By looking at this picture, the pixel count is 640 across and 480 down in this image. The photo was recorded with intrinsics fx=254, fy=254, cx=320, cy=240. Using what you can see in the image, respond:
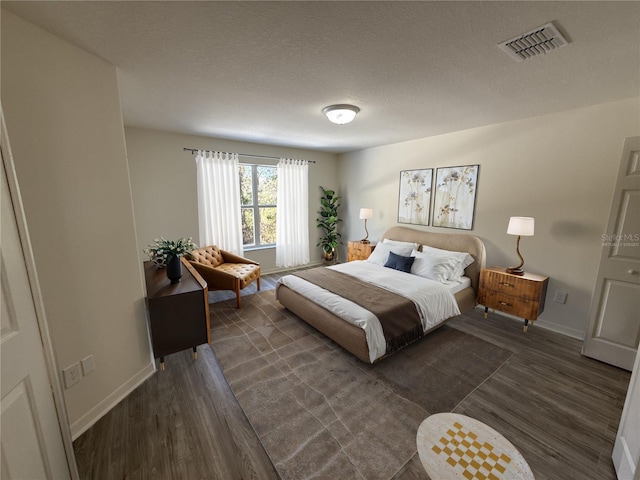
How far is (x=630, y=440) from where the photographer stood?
4.44ft

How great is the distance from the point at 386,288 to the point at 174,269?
87.0 inches

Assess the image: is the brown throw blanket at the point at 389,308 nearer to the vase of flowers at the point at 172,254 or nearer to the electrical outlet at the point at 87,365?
the vase of flowers at the point at 172,254

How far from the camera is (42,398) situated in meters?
1.09

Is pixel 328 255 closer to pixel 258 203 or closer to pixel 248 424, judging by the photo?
pixel 258 203

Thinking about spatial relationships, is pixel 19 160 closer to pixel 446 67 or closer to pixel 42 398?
pixel 42 398

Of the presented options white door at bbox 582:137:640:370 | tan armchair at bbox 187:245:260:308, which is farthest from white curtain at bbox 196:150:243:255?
white door at bbox 582:137:640:370

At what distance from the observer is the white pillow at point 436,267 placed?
3.22 meters

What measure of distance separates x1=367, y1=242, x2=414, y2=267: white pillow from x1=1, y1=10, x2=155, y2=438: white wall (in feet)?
10.1

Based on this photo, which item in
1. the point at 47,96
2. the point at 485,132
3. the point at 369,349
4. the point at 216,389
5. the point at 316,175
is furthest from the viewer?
the point at 316,175

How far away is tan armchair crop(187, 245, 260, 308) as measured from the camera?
11.2 ft

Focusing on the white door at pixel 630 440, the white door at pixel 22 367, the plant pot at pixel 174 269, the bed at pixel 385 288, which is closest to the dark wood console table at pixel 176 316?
the plant pot at pixel 174 269

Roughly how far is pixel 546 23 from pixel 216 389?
316cm

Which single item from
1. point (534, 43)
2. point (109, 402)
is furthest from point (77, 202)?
point (534, 43)

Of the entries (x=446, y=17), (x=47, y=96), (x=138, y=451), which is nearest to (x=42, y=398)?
(x=138, y=451)
